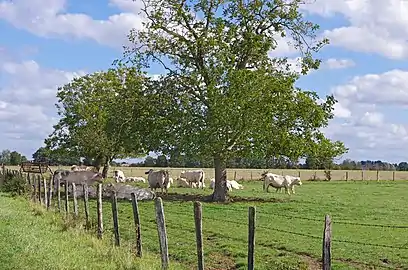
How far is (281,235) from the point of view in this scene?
67.2 feet

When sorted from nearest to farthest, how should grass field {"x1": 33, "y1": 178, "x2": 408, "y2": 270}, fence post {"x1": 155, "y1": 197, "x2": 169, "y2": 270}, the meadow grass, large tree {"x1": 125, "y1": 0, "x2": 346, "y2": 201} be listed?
fence post {"x1": 155, "y1": 197, "x2": 169, "y2": 270} < the meadow grass < grass field {"x1": 33, "y1": 178, "x2": 408, "y2": 270} < large tree {"x1": 125, "y1": 0, "x2": 346, "y2": 201}

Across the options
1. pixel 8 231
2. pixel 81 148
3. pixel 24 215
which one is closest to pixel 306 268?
pixel 8 231

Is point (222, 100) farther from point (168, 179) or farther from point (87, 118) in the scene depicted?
point (87, 118)

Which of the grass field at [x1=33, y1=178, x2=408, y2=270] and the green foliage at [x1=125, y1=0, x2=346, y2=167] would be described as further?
the green foliage at [x1=125, y1=0, x2=346, y2=167]

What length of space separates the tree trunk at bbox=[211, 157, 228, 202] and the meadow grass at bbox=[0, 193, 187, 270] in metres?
16.5

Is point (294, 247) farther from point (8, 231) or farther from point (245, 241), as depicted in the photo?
point (8, 231)

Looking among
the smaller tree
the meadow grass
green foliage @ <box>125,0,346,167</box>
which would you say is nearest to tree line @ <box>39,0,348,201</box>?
green foliage @ <box>125,0,346,167</box>

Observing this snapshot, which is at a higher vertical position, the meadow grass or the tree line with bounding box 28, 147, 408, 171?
the tree line with bounding box 28, 147, 408, 171

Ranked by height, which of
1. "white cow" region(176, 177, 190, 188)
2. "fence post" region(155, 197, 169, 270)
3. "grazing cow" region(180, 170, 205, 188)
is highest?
"grazing cow" region(180, 170, 205, 188)

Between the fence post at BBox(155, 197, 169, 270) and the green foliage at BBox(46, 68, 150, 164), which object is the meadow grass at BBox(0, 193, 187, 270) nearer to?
the fence post at BBox(155, 197, 169, 270)

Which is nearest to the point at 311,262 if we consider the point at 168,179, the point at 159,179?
the point at 159,179

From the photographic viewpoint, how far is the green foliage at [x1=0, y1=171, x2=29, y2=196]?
4114 centimetres

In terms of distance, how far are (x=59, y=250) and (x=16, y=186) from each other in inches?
1125

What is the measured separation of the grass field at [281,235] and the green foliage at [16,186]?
9.23 m
